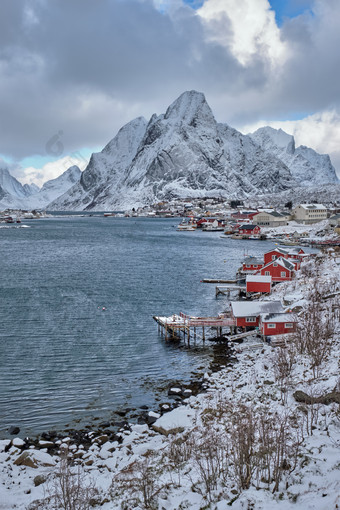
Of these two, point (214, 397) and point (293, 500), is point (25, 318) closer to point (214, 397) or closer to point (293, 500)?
point (214, 397)

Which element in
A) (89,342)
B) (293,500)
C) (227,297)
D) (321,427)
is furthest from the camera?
(227,297)

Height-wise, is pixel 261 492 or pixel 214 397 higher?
pixel 261 492

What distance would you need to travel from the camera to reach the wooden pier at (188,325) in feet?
102

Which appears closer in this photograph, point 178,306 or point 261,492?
point 261,492

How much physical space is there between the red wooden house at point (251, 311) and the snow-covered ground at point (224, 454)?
6294 millimetres

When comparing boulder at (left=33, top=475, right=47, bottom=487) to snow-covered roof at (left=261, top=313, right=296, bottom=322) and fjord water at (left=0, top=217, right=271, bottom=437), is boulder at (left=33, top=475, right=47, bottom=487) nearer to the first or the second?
fjord water at (left=0, top=217, right=271, bottom=437)

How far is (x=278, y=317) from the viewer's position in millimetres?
28906

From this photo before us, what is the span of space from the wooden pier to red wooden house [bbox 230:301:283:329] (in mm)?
562

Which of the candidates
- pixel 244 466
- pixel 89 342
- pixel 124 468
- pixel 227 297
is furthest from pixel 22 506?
pixel 227 297

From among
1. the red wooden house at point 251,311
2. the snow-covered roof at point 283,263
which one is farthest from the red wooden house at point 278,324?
the snow-covered roof at point 283,263

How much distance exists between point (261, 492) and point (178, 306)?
3022 centimetres

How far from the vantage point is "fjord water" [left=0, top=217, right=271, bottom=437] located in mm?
20875

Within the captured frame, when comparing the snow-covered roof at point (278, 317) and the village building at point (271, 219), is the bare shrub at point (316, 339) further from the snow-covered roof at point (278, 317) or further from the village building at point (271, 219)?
the village building at point (271, 219)

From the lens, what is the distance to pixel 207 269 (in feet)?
205
